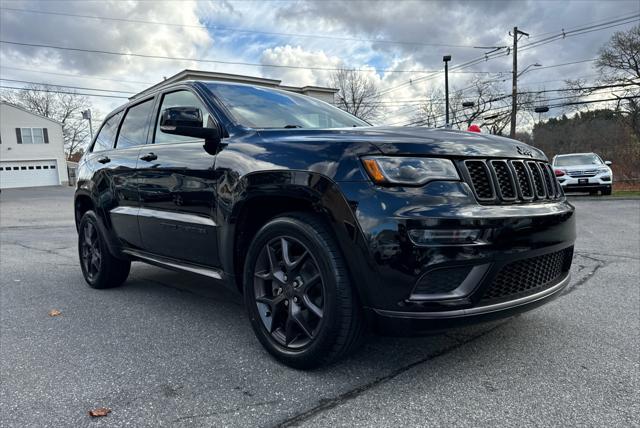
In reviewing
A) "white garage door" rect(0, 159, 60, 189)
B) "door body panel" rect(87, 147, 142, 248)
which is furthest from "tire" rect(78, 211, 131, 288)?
"white garage door" rect(0, 159, 60, 189)

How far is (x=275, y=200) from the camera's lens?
265 centimetres

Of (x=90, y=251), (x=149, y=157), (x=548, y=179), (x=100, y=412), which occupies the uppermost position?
(x=149, y=157)

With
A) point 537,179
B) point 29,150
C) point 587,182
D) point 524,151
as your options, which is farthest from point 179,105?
point 29,150

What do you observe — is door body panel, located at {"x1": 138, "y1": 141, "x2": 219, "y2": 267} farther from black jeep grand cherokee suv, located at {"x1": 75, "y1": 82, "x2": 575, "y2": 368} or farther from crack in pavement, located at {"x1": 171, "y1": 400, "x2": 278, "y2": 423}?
crack in pavement, located at {"x1": 171, "y1": 400, "x2": 278, "y2": 423}

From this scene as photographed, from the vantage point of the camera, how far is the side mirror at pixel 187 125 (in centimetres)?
285

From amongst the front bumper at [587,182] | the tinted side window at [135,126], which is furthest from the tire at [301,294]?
the front bumper at [587,182]

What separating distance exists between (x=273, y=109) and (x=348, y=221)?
4.84ft

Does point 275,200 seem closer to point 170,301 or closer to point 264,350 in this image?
point 264,350

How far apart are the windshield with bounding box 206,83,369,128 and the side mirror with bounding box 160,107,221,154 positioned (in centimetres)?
21

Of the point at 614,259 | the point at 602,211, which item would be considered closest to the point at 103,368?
the point at 614,259

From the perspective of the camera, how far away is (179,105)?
360 centimetres

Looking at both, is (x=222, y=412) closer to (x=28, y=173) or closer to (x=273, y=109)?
(x=273, y=109)

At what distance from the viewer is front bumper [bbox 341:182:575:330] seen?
2066 millimetres

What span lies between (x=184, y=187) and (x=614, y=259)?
16.2 ft
